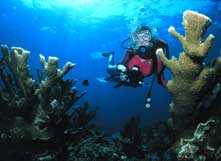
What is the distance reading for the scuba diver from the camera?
4691 millimetres

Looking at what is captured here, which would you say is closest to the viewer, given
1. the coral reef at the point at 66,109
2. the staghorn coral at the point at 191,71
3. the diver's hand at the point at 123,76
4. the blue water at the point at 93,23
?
the staghorn coral at the point at 191,71

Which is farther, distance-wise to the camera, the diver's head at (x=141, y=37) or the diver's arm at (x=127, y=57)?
the diver's arm at (x=127, y=57)

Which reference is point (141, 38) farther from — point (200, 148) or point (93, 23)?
point (93, 23)

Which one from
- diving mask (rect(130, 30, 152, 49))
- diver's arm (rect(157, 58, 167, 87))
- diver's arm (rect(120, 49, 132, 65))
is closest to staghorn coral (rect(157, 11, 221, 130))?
diver's arm (rect(157, 58, 167, 87))

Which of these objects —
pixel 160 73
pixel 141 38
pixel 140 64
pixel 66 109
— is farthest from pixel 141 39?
pixel 66 109

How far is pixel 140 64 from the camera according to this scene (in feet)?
16.2

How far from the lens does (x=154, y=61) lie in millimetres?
4926

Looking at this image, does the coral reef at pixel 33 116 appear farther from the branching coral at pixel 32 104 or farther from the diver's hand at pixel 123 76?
the diver's hand at pixel 123 76

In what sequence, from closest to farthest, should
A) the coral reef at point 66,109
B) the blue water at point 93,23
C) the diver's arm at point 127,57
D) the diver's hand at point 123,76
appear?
the coral reef at point 66,109 < the diver's hand at point 123,76 < the diver's arm at point 127,57 < the blue water at point 93,23

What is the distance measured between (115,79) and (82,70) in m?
59.1

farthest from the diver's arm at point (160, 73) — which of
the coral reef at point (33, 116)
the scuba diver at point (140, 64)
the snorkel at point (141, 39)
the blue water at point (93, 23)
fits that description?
the blue water at point (93, 23)

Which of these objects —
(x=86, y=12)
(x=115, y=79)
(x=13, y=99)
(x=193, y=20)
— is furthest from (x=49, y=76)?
(x=86, y=12)

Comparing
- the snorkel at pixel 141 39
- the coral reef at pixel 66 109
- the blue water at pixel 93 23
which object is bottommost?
the coral reef at pixel 66 109

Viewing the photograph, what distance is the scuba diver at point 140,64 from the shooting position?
4.69 m
